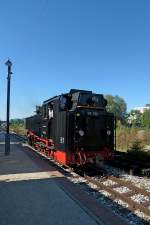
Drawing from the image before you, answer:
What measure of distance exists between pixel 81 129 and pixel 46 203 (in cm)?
540

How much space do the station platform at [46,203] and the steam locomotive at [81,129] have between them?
1.34 metres

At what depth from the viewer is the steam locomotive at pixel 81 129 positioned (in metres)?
13.6

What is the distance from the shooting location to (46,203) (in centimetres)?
863

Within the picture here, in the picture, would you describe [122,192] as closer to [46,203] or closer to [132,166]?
[46,203]

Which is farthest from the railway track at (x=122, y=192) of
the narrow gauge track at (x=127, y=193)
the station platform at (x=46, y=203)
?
the station platform at (x=46, y=203)

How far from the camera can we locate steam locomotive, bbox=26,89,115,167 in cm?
1361

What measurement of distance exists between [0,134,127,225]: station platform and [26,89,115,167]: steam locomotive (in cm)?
134

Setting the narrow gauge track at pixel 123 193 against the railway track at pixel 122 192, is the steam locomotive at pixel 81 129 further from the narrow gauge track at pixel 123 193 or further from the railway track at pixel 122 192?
the narrow gauge track at pixel 123 193

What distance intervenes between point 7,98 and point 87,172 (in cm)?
897

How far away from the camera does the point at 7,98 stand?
21.3 m

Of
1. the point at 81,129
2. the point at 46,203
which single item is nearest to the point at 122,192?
the point at 46,203

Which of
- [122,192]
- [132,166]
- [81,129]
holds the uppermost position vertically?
[81,129]

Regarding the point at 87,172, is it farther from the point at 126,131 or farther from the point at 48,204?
the point at 126,131

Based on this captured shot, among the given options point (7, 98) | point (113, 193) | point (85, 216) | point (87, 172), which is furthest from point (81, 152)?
point (7, 98)
